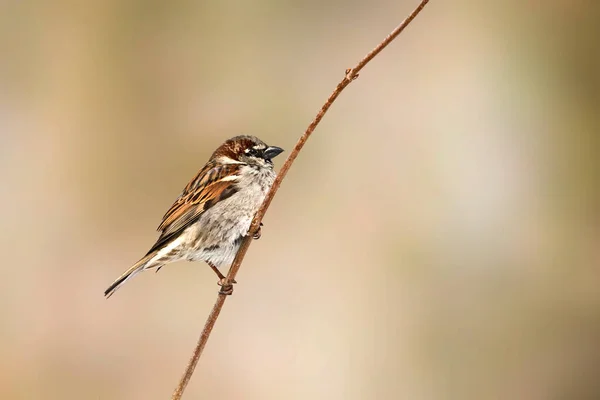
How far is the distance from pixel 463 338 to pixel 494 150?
3.38 ft

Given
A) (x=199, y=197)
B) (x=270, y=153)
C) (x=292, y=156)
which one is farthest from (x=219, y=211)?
(x=292, y=156)

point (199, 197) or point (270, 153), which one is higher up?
point (270, 153)

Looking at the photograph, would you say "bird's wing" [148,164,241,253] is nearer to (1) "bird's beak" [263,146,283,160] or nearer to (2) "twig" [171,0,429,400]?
(1) "bird's beak" [263,146,283,160]

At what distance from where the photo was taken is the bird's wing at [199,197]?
1.92 metres

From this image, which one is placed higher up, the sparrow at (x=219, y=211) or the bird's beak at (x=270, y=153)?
the bird's beak at (x=270, y=153)

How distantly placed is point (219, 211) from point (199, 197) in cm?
11

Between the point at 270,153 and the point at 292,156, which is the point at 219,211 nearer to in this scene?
the point at 270,153

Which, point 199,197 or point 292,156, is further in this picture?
point 199,197

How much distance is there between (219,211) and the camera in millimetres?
1922

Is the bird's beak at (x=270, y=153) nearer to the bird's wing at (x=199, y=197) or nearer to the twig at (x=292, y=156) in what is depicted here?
the bird's wing at (x=199, y=197)

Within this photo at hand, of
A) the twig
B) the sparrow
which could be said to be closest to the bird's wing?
the sparrow

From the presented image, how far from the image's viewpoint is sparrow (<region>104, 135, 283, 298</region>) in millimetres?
1887

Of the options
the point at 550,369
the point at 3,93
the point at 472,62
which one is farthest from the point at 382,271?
the point at 3,93

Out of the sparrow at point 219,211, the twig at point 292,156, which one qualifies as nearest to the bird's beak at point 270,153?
the sparrow at point 219,211
